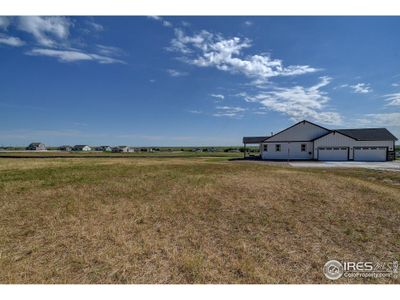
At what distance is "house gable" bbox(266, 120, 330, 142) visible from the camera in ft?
101

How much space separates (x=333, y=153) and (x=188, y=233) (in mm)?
30854

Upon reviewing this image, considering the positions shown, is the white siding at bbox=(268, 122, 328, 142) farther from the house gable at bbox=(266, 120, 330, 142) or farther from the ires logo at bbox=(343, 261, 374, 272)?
the ires logo at bbox=(343, 261, 374, 272)

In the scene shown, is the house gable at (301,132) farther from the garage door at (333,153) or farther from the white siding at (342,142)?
the garage door at (333,153)

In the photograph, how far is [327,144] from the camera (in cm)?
2959

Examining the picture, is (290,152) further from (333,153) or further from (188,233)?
(188,233)

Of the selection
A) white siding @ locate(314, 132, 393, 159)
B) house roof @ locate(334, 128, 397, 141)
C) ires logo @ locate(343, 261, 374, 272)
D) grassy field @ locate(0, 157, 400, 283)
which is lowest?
ires logo @ locate(343, 261, 374, 272)

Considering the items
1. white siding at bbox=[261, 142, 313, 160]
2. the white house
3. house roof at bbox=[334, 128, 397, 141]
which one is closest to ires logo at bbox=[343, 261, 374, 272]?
white siding at bbox=[261, 142, 313, 160]

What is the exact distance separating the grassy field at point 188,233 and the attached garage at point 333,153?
75.1ft

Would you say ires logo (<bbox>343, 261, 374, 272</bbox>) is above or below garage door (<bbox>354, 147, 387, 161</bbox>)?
below

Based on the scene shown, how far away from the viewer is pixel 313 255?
419 cm

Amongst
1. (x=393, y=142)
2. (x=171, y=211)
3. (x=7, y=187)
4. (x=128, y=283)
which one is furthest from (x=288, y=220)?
(x=393, y=142)

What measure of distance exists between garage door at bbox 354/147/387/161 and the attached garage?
1.33 meters

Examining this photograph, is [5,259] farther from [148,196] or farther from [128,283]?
[148,196]

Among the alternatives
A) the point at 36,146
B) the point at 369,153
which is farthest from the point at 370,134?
the point at 36,146
